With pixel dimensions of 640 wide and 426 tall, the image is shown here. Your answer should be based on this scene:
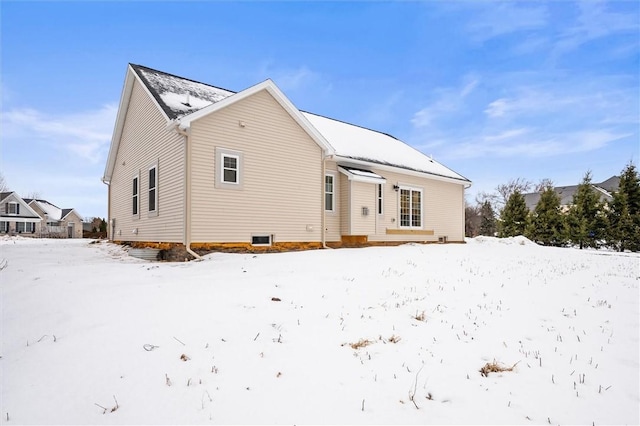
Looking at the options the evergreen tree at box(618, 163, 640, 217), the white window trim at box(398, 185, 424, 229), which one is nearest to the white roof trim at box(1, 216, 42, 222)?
the white window trim at box(398, 185, 424, 229)

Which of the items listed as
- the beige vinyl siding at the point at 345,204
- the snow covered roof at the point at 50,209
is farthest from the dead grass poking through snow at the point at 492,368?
the snow covered roof at the point at 50,209

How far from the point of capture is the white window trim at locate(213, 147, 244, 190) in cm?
1011

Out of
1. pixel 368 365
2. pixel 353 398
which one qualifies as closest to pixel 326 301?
pixel 368 365

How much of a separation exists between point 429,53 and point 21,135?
102ft

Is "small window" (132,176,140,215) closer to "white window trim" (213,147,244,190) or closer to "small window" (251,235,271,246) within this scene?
"white window trim" (213,147,244,190)

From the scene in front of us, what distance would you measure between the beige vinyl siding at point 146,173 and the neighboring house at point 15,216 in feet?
124

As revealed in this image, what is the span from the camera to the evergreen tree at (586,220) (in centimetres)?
2255

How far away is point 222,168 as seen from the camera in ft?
33.5

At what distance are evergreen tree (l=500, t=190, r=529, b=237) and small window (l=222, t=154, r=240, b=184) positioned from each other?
23617 millimetres

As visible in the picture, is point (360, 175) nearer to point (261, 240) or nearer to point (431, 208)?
point (261, 240)

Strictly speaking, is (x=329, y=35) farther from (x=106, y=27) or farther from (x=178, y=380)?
(x=178, y=380)

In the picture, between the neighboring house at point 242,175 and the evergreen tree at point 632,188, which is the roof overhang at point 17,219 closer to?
the neighboring house at point 242,175

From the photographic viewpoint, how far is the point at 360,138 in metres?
17.7

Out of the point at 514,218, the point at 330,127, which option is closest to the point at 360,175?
the point at 330,127
